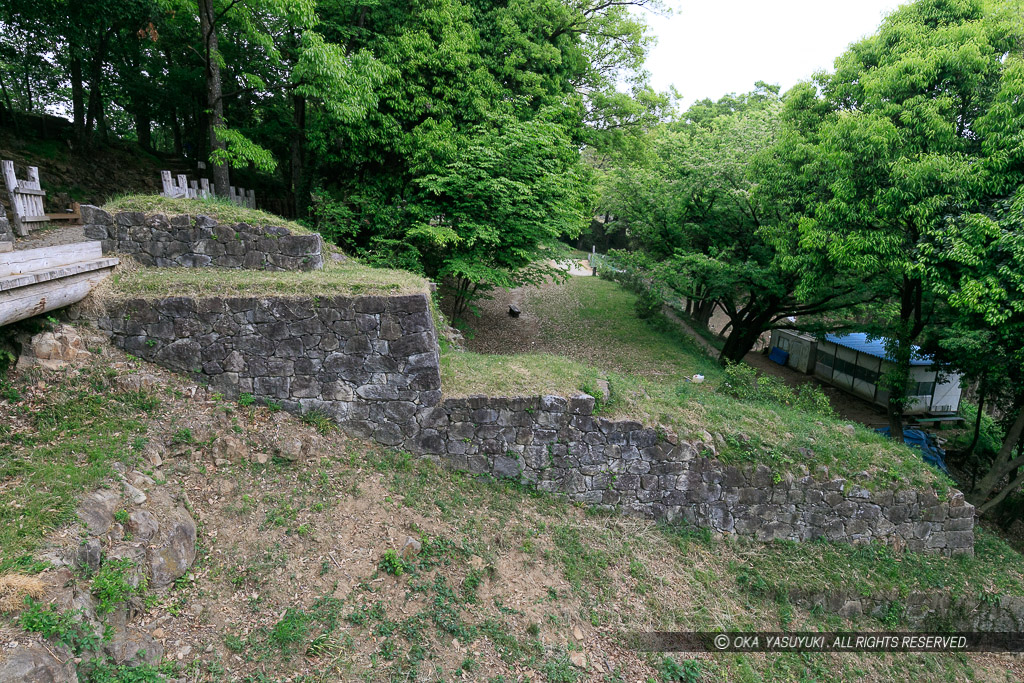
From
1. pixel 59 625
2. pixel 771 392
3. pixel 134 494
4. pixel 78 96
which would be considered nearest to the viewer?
pixel 59 625

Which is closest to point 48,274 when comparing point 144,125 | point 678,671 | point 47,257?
point 47,257

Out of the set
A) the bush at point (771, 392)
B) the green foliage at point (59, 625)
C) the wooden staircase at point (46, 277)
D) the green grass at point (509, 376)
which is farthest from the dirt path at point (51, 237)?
the bush at point (771, 392)

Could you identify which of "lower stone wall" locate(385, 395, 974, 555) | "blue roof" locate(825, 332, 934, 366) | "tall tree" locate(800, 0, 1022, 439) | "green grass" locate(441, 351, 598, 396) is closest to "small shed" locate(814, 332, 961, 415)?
"blue roof" locate(825, 332, 934, 366)

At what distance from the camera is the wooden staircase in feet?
18.2

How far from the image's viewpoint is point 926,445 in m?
13.9

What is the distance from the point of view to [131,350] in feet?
22.8

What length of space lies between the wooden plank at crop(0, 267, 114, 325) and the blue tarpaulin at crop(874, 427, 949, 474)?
17.1 m

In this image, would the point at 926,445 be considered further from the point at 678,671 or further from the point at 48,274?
the point at 48,274

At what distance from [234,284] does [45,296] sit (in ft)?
6.86

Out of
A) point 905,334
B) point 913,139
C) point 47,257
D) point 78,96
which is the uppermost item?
point 78,96

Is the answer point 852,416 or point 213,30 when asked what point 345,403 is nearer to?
point 213,30

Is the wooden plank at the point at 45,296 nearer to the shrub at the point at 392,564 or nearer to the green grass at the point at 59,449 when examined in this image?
the green grass at the point at 59,449

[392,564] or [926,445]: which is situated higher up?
[392,564]

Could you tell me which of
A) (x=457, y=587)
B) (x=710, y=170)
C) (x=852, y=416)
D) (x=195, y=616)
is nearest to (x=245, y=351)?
(x=195, y=616)
